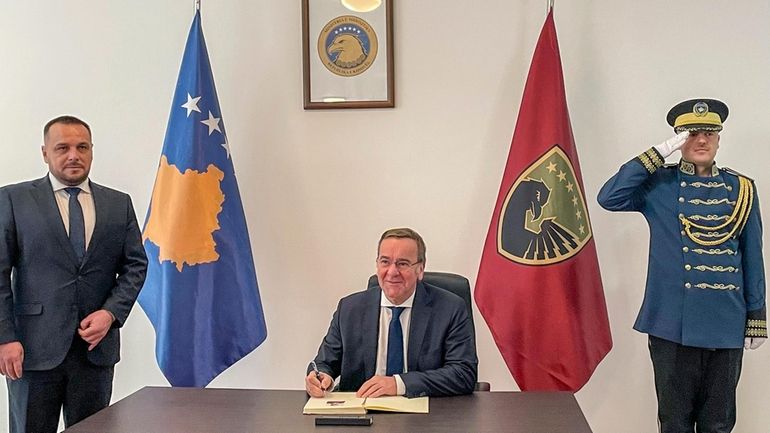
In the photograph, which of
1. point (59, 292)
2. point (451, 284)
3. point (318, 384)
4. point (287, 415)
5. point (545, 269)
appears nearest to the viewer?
point (287, 415)

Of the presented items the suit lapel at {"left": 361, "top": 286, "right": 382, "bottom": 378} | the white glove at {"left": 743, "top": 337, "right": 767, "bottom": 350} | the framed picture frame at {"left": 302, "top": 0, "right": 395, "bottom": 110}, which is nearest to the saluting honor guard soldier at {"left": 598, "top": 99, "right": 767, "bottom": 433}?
the white glove at {"left": 743, "top": 337, "right": 767, "bottom": 350}

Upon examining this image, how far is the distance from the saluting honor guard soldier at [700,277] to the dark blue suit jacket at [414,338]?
2.58ft

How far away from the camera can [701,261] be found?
2496 millimetres

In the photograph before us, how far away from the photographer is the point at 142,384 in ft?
11.0

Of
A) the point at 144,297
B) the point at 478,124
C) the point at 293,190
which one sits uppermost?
the point at 478,124

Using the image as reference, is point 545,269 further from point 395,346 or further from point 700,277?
point 395,346

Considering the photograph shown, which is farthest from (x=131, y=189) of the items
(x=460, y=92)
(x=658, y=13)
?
(x=658, y=13)

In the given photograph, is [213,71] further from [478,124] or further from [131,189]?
[478,124]

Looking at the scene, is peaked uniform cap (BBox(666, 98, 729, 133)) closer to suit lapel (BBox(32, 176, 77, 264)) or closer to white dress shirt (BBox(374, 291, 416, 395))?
white dress shirt (BBox(374, 291, 416, 395))

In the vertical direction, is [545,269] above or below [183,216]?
below

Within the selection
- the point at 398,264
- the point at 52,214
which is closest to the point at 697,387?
the point at 398,264

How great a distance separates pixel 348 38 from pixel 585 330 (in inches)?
62.4

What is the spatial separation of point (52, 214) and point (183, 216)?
0.57 m

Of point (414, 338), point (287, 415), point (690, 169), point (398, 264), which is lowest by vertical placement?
point (287, 415)
